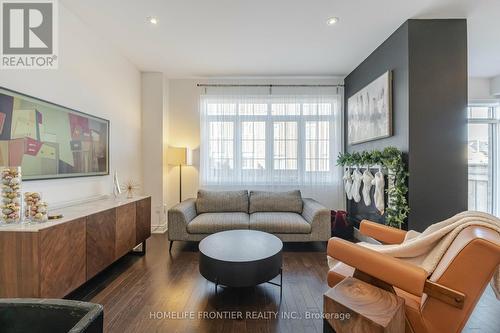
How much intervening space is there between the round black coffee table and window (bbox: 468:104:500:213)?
4.12m

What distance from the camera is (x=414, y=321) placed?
1.15m

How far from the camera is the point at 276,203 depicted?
3.51 metres

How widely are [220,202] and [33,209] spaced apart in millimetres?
2177

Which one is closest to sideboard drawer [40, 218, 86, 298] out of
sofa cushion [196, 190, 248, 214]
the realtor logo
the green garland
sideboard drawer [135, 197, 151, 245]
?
sideboard drawer [135, 197, 151, 245]

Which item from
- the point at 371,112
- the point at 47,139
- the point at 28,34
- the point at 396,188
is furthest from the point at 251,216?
the point at 28,34

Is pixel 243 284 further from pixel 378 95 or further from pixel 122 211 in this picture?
pixel 378 95

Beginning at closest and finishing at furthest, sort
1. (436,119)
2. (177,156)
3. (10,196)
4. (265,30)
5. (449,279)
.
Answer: (449,279) < (10,196) < (436,119) < (265,30) < (177,156)

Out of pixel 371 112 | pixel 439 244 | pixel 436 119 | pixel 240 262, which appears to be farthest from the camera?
pixel 371 112

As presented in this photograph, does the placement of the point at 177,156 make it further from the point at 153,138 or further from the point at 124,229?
the point at 124,229

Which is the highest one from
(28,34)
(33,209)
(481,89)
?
(481,89)

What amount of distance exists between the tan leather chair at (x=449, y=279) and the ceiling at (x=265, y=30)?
7.13 feet

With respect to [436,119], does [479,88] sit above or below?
above

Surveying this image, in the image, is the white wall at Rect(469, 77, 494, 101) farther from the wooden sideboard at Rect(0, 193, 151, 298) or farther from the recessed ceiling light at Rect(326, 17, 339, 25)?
the wooden sideboard at Rect(0, 193, 151, 298)

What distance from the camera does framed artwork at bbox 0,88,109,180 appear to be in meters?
1.73
